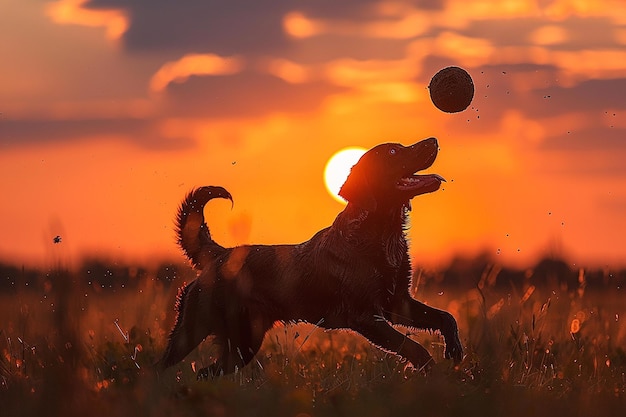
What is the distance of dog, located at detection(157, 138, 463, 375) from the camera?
24.0 feet

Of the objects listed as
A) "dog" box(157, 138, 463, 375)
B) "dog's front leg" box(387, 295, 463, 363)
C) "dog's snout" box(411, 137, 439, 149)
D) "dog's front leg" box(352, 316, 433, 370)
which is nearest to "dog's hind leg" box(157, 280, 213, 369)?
"dog" box(157, 138, 463, 375)

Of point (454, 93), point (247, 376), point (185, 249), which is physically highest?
point (454, 93)

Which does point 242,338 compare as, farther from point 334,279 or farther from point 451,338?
point 451,338

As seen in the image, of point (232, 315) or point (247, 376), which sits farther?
point (232, 315)

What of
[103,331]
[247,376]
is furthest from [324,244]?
[103,331]

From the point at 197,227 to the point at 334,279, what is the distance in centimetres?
130

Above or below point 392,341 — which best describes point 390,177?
above

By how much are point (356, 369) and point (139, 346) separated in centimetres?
196

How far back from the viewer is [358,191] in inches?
299

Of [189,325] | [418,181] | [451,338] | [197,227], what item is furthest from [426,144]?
[189,325]

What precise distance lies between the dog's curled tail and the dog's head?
111 cm

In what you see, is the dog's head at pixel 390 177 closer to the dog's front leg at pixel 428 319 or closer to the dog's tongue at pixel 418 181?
the dog's tongue at pixel 418 181

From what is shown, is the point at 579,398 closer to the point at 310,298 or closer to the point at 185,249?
the point at 310,298

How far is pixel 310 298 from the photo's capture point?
295 inches
